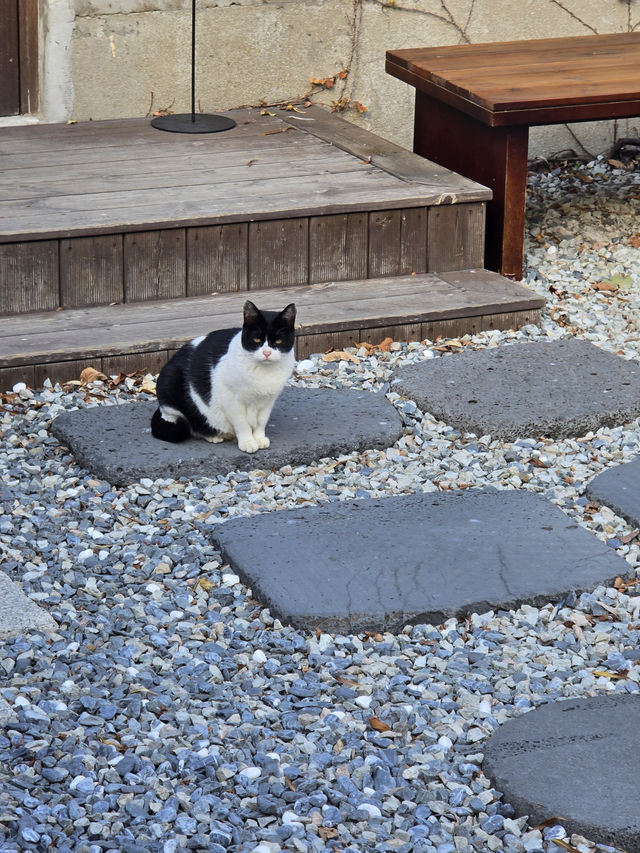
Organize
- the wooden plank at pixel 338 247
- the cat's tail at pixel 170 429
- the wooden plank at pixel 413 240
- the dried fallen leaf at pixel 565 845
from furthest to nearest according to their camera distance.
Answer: the wooden plank at pixel 413 240 → the wooden plank at pixel 338 247 → the cat's tail at pixel 170 429 → the dried fallen leaf at pixel 565 845

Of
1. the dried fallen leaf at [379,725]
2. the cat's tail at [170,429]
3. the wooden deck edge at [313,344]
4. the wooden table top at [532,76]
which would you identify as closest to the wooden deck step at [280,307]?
the wooden deck edge at [313,344]

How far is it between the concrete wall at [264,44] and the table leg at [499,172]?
1055 mm

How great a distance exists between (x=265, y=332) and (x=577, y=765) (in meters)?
1.62

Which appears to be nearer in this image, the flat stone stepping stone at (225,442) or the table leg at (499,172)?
the flat stone stepping stone at (225,442)

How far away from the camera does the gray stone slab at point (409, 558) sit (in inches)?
119

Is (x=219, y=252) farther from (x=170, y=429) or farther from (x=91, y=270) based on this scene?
(x=170, y=429)

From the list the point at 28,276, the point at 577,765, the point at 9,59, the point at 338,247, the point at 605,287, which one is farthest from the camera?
the point at 9,59

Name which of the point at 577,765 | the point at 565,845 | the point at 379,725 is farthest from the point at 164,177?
the point at 565,845

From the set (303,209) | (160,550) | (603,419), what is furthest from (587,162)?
(160,550)

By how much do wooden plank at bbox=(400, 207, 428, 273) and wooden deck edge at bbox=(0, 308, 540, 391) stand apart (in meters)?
0.43

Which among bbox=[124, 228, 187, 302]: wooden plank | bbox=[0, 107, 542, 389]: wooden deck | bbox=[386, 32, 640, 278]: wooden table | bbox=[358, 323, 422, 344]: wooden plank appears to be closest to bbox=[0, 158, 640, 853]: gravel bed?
bbox=[0, 107, 542, 389]: wooden deck

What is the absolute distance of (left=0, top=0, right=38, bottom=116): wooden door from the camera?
5.88m

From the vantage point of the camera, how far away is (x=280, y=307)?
476cm

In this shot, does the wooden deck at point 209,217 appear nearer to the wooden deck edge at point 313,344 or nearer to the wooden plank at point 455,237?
the wooden plank at point 455,237
